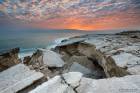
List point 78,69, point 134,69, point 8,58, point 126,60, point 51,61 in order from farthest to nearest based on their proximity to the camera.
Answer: point 51,61 → point 78,69 → point 8,58 → point 126,60 → point 134,69

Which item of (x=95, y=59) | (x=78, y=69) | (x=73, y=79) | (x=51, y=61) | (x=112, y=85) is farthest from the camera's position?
(x=95, y=59)

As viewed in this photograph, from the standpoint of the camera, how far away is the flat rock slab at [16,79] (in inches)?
73.5

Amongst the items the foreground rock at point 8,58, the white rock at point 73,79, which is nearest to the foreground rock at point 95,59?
the white rock at point 73,79

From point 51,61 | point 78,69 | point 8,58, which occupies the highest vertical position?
point 8,58

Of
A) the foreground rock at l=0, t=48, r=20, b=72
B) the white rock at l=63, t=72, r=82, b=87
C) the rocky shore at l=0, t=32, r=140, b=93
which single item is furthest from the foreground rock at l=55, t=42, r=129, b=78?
the foreground rock at l=0, t=48, r=20, b=72

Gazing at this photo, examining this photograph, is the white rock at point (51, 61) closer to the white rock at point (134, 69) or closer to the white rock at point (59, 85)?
the white rock at point (59, 85)

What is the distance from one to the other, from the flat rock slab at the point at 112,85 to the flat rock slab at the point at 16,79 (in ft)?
2.40

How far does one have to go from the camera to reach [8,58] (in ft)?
10.7

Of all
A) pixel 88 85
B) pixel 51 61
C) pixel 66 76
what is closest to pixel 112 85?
pixel 88 85

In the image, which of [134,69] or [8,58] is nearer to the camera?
[134,69]

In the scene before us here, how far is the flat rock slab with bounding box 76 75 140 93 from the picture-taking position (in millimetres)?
1549

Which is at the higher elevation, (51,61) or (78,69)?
(51,61)

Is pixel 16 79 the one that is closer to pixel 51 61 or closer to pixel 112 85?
pixel 112 85

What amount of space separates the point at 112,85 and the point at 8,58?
2.48 metres
